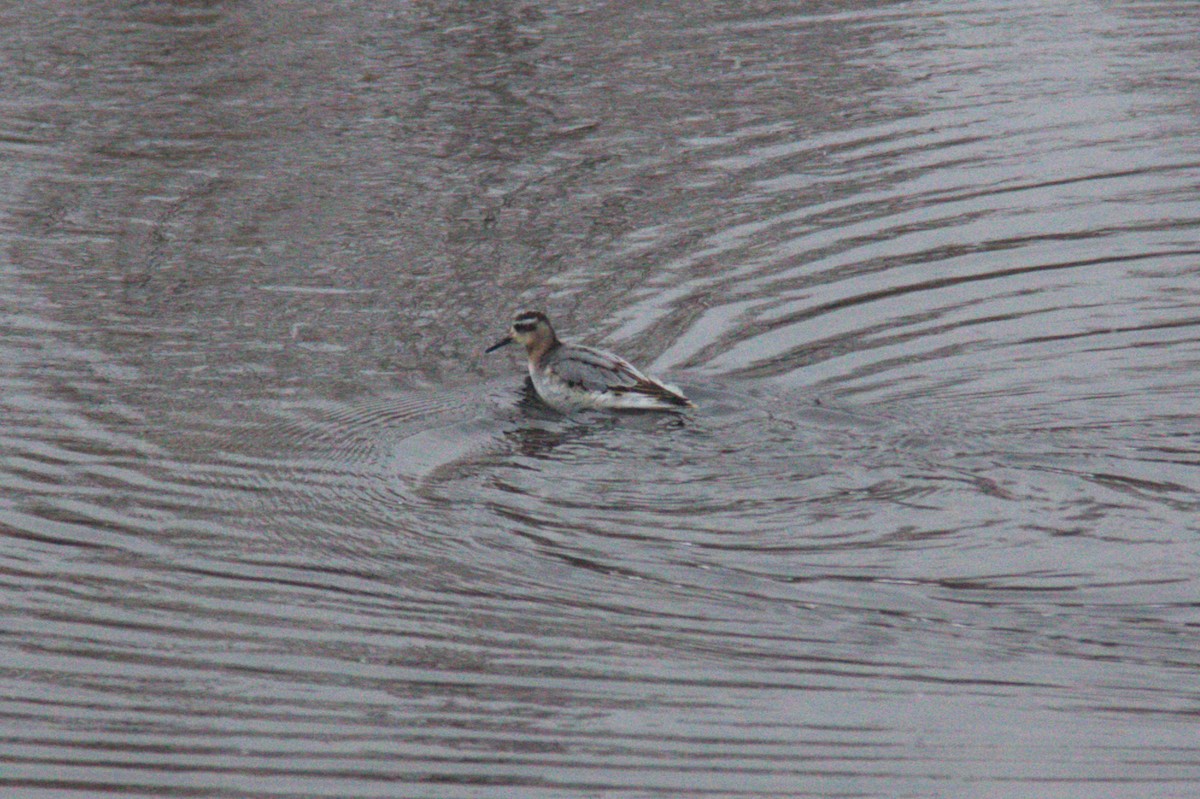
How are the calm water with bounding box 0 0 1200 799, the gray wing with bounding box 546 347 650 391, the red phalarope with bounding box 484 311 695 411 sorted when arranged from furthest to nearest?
the gray wing with bounding box 546 347 650 391
the red phalarope with bounding box 484 311 695 411
the calm water with bounding box 0 0 1200 799

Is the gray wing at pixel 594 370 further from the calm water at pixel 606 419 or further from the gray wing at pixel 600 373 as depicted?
the calm water at pixel 606 419

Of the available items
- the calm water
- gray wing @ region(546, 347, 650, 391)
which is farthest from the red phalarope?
the calm water

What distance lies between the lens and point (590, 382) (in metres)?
10.7

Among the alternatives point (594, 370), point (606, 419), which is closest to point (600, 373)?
point (594, 370)

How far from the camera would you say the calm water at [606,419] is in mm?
6660

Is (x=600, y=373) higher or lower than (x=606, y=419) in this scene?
higher

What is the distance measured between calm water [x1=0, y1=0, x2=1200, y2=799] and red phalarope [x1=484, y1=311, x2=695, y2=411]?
0.53 feet

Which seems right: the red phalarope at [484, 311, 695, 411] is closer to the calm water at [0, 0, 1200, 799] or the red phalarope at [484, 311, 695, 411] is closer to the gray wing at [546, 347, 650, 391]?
the gray wing at [546, 347, 650, 391]

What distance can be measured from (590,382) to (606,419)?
0.79 feet

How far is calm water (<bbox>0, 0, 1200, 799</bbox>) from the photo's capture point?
21.9 feet

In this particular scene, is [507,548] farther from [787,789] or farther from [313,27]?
[313,27]

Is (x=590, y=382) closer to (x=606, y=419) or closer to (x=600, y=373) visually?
(x=600, y=373)

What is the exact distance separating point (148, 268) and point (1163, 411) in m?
7.04

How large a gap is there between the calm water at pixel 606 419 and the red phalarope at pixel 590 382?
0.53 ft
